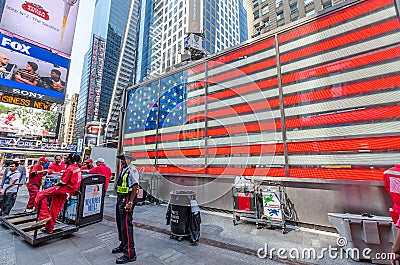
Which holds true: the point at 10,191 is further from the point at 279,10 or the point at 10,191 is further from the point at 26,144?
the point at 26,144

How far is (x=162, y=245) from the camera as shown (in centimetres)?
349

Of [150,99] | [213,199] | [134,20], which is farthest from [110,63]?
[213,199]

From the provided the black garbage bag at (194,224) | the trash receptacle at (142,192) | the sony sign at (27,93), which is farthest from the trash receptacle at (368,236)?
the sony sign at (27,93)

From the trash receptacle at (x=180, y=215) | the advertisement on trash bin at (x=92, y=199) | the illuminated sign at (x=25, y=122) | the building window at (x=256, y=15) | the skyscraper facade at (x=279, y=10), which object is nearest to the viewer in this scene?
the trash receptacle at (x=180, y=215)

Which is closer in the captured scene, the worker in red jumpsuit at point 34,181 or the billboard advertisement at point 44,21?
the worker in red jumpsuit at point 34,181

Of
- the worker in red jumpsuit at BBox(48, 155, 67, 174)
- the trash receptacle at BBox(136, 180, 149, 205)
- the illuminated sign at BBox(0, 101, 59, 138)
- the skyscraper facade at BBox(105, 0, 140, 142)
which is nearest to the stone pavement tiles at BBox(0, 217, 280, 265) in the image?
the worker in red jumpsuit at BBox(48, 155, 67, 174)

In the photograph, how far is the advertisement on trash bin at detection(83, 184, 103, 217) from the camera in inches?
181

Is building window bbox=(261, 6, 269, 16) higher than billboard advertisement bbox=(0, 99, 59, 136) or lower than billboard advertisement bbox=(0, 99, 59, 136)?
higher

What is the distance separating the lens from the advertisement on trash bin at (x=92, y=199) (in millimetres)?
4605

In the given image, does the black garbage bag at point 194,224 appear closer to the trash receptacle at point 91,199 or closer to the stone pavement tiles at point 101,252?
the stone pavement tiles at point 101,252

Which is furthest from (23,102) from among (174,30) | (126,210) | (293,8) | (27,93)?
(293,8)

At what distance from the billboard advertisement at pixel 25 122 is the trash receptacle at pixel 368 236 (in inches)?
1538

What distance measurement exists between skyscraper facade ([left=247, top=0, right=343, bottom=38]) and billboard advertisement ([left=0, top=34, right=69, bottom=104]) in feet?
70.8
